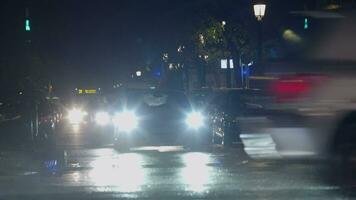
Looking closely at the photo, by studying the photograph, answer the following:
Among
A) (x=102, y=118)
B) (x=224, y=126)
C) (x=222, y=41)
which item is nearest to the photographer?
(x=224, y=126)

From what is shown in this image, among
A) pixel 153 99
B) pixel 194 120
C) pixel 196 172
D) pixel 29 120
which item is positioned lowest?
pixel 196 172

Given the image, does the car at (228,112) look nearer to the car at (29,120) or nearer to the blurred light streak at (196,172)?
the blurred light streak at (196,172)

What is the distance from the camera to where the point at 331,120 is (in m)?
11.0

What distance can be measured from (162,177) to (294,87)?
10.7 feet

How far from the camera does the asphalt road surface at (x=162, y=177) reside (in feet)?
36.6

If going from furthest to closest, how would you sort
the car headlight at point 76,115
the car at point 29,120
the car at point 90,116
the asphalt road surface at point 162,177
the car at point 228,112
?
1. the car headlight at point 76,115
2. the car at point 90,116
3. the car at point 29,120
4. the car at point 228,112
5. the asphalt road surface at point 162,177

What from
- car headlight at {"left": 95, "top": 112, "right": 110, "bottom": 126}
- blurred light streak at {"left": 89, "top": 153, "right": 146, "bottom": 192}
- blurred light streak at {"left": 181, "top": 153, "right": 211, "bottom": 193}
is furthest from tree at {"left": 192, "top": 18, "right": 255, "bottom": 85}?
blurred light streak at {"left": 89, "top": 153, "right": 146, "bottom": 192}

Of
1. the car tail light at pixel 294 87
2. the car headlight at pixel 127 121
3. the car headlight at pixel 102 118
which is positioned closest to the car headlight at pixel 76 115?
the car headlight at pixel 102 118

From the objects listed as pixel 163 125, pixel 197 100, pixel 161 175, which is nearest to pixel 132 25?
pixel 197 100

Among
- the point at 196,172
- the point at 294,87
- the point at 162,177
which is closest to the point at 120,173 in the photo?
the point at 162,177

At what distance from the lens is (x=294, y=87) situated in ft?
36.3

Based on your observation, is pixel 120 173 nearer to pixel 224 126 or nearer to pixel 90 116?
pixel 224 126

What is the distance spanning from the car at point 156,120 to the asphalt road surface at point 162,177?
565mm

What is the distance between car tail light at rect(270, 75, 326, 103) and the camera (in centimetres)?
1102
